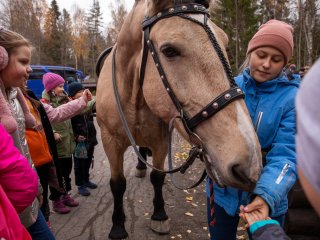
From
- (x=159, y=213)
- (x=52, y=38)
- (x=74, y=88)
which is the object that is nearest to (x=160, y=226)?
(x=159, y=213)

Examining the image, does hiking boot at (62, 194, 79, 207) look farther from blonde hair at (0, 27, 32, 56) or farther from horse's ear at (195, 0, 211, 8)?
horse's ear at (195, 0, 211, 8)

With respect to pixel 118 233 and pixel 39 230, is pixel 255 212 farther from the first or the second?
pixel 118 233

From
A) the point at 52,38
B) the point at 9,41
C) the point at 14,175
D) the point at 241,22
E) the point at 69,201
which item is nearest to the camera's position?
the point at 14,175

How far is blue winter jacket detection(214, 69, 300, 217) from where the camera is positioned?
1.38 meters

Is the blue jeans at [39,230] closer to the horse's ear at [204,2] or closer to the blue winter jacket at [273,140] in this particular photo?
the blue winter jacket at [273,140]

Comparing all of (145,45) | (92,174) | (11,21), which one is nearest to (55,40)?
(11,21)

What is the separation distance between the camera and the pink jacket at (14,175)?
4.49 feet

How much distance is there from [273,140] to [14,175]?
4.77ft

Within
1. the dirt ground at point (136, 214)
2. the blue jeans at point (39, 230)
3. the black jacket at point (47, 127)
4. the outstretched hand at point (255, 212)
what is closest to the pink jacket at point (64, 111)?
the black jacket at point (47, 127)

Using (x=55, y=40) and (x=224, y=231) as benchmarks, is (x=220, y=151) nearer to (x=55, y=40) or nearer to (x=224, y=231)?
(x=224, y=231)

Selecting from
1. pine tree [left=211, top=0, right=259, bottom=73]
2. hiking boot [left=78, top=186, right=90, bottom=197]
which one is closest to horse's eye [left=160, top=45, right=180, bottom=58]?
hiking boot [left=78, top=186, right=90, bottom=197]

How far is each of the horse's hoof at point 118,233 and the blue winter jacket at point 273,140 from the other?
150 cm

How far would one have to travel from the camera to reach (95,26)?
2026 inches

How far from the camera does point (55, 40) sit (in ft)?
135
